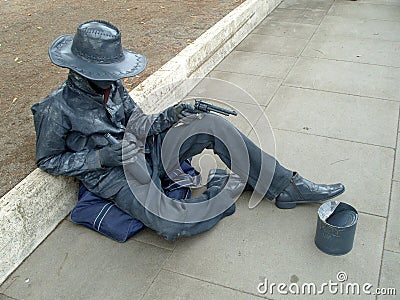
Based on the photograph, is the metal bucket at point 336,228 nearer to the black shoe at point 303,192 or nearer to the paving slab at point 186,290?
the black shoe at point 303,192

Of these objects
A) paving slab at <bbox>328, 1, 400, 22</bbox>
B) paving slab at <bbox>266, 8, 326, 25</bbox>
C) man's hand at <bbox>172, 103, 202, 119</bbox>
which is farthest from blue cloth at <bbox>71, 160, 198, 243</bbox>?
paving slab at <bbox>328, 1, 400, 22</bbox>

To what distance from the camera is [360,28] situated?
7.22 meters

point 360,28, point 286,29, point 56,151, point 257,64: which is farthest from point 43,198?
point 360,28

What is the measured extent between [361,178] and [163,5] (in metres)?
4.64

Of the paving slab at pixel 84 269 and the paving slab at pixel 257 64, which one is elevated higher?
the paving slab at pixel 84 269

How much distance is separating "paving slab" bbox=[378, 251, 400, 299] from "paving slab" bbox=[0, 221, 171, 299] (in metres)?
1.30

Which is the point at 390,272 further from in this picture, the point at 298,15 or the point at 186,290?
the point at 298,15

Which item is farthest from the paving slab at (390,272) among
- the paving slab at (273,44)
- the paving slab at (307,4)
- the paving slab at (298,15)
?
the paving slab at (307,4)

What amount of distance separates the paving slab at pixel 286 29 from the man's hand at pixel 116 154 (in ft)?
14.7

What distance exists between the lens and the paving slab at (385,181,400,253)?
10.6 feet

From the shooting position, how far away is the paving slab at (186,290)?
2903mm

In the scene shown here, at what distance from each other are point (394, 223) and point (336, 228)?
2.04 feet

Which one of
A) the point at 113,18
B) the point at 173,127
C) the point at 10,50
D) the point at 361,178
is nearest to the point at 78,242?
the point at 173,127

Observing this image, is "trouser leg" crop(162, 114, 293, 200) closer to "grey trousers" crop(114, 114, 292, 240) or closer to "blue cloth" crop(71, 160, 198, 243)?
"grey trousers" crop(114, 114, 292, 240)
